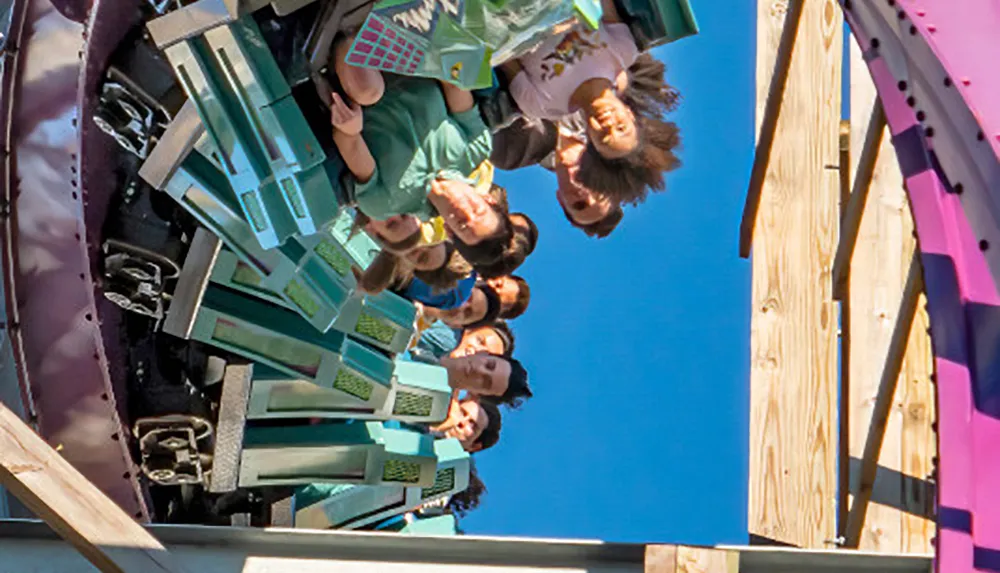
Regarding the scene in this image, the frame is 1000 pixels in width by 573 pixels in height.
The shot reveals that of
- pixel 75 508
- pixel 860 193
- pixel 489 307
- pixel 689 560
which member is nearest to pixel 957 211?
pixel 689 560

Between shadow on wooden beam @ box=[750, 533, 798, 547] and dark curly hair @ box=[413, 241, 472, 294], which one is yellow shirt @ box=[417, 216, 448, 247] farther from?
shadow on wooden beam @ box=[750, 533, 798, 547]

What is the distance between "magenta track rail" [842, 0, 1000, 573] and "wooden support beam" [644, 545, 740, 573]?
0.62 feet

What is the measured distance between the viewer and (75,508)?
47.5 inches

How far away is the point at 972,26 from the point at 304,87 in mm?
832

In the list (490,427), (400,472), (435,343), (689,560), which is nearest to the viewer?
(689,560)

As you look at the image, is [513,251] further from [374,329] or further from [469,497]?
[469,497]

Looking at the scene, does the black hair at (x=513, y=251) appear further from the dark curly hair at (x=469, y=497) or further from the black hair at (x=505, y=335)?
the dark curly hair at (x=469, y=497)

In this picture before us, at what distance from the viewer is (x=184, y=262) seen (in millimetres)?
1925

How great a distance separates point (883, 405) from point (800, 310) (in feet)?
1.75

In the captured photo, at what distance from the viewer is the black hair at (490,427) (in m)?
2.67

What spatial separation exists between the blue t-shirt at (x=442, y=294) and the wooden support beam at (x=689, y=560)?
3.94 feet

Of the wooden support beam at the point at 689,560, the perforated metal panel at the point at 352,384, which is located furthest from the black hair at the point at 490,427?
the wooden support beam at the point at 689,560

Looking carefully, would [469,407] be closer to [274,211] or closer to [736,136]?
[736,136]

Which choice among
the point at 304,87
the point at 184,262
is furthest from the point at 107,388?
the point at 304,87
